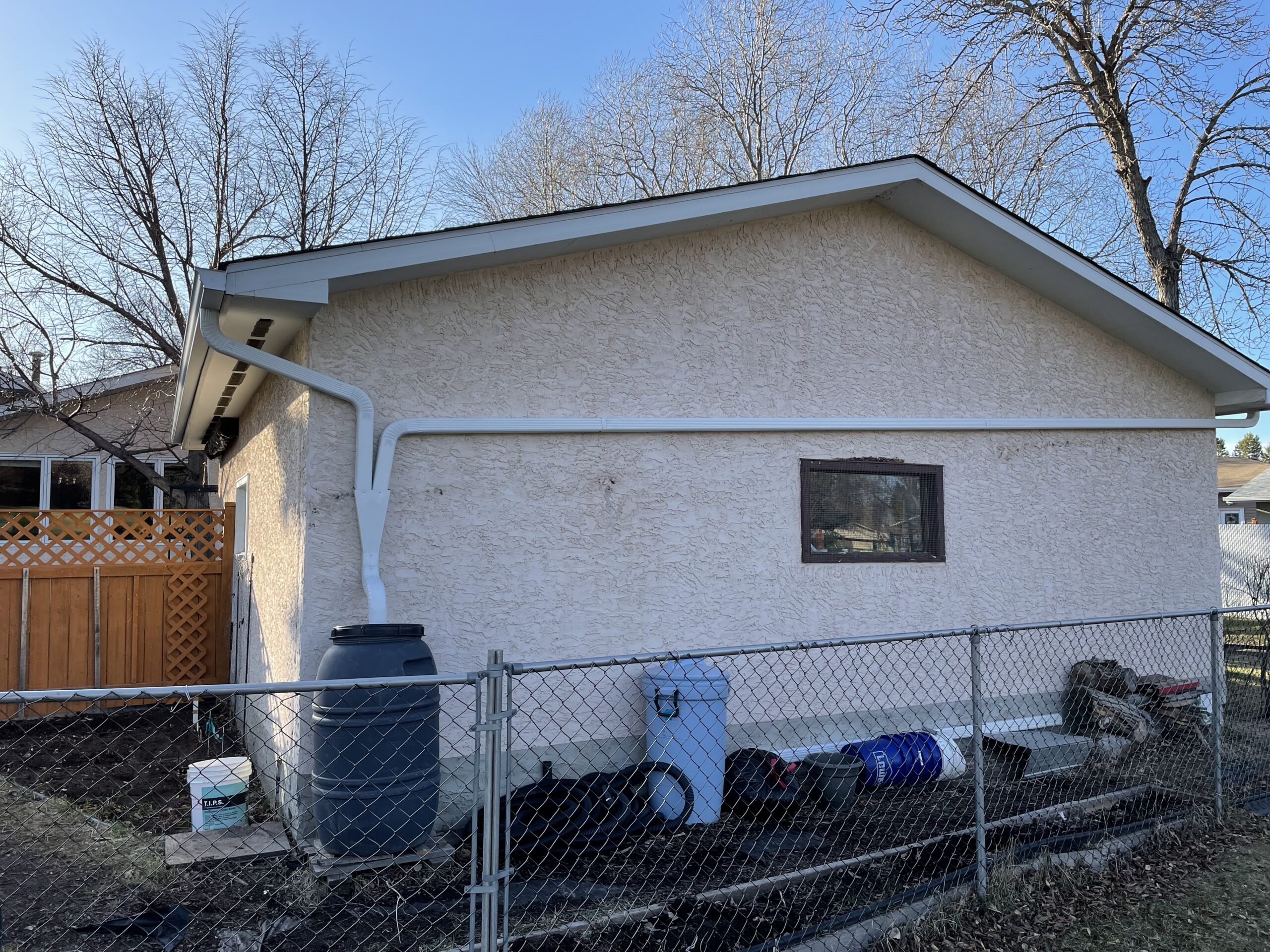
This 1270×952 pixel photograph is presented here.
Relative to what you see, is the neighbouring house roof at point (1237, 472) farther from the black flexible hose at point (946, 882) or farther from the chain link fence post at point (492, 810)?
the chain link fence post at point (492, 810)

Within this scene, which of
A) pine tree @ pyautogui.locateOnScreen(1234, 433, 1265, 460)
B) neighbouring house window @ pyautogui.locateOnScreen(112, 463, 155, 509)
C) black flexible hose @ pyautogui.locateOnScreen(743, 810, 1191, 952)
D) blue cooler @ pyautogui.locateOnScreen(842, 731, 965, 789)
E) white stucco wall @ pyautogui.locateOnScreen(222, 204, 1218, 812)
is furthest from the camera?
pine tree @ pyautogui.locateOnScreen(1234, 433, 1265, 460)

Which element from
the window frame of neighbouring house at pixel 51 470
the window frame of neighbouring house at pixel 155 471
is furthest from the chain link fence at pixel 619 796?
the window frame of neighbouring house at pixel 51 470

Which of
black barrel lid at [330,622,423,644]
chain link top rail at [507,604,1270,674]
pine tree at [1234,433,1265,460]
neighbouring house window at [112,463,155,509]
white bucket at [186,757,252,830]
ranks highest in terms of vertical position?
pine tree at [1234,433,1265,460]

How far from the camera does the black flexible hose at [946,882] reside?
3.73 metres

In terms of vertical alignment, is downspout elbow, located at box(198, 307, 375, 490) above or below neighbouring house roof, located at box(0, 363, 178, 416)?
below

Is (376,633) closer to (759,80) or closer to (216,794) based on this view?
(216,794)

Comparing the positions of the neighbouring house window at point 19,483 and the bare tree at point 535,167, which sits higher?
the bare tree at point 535,167

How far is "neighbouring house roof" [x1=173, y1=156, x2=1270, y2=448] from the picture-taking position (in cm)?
477

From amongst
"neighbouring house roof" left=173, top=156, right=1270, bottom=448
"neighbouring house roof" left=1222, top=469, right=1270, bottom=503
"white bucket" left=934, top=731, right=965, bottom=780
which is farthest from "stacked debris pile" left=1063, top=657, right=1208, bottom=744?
"neighbouring house roof" left=1222, top=469, right=1270, bottom=503

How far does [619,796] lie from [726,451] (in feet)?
7.94

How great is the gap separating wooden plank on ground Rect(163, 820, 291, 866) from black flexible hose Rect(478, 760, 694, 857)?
1.18 m

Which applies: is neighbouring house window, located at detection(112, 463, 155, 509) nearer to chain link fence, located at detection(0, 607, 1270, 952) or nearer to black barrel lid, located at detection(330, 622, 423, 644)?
chain link fence, located at detection(0, 607, 1270, 952)

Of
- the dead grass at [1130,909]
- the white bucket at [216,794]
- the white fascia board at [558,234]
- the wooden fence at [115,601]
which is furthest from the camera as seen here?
the wooden fence at [115,601]

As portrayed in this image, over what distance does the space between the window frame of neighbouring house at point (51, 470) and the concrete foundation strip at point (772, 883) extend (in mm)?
12872
